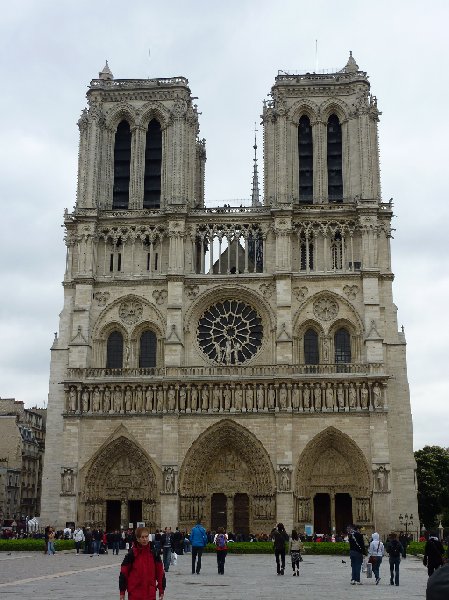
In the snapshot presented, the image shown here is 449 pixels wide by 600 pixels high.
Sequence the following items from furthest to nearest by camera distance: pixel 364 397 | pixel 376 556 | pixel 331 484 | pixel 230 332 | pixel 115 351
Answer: pixel 115 351 < pixel 230 332 < pixel 364 397 < pixel 331 484 < pixel 376 556

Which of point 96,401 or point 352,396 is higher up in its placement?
point 352,396

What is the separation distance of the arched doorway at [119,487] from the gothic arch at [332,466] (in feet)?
25.2

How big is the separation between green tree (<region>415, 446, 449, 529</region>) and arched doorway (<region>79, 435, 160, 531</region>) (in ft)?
77.4

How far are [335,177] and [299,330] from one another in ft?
31.4

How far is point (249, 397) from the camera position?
135 feet

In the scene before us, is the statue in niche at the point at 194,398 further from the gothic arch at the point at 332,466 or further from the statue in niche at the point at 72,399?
the statue in niche at the point at 72,399

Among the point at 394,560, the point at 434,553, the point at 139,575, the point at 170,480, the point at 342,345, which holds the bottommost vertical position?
the point at 394,560

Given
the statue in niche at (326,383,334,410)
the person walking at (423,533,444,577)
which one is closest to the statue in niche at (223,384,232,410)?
the statue in niche at (326,383,334,410)

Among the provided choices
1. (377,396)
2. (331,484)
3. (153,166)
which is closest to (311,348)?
(377,396)

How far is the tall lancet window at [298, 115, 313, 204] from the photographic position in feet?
151

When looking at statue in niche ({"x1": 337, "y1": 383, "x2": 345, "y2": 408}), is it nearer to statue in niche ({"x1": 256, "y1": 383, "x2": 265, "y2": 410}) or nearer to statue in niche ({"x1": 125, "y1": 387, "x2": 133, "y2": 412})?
statue in niche ({"x1": 256, "y1": 383, "x2": 265, "y2": 410})

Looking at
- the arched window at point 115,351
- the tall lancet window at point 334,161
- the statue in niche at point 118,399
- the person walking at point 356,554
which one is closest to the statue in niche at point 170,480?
the statue in niche at point 118,399

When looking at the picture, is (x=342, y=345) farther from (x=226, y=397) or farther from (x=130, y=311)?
(x=130, y=311)

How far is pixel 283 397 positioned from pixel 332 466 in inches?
171
